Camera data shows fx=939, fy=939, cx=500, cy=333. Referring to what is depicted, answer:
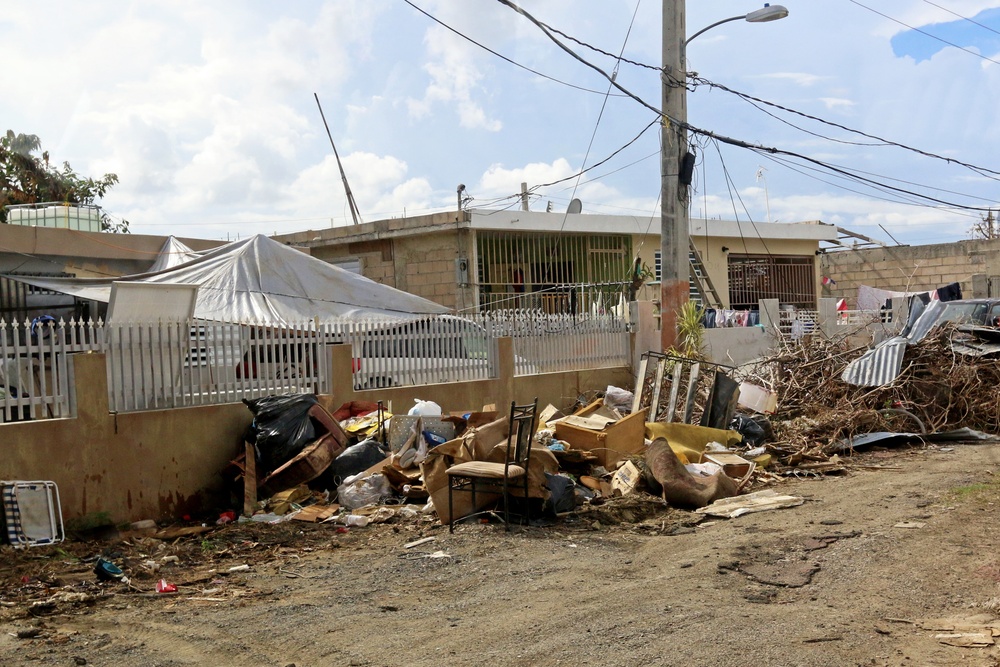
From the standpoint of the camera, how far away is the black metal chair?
330 inches

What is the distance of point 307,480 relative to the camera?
1043cm

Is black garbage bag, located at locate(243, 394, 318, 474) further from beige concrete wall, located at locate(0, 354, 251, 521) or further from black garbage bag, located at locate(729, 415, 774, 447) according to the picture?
black garbage bag, located at locate(729, 415, 774, 447)

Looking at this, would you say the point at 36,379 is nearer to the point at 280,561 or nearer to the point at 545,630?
the point at 280,561

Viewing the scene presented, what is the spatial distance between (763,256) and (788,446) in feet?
57.2

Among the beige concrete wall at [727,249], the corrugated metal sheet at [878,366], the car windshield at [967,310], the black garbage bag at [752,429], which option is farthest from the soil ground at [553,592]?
the beige concrete wall at [727,249]

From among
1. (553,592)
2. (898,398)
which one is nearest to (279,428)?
(553,592)

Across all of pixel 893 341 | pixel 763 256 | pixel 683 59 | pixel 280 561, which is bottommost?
pixel 280 561

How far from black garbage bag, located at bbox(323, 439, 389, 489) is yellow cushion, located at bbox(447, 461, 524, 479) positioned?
2.20m

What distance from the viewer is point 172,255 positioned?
17.1 metres

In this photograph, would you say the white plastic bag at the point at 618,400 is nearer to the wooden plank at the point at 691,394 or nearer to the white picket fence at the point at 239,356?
the white picket fence at the point at 239,356

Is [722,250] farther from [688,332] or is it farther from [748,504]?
[748,504]

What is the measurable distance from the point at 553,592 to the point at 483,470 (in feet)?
7.08

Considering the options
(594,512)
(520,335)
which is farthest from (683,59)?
(594,512)

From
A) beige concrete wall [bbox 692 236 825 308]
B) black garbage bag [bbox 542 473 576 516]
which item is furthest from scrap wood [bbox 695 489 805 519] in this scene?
beige concrete wall [bbox 692 236 825 308]
